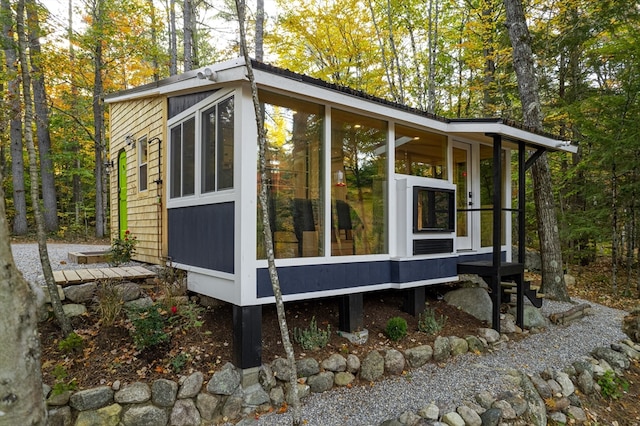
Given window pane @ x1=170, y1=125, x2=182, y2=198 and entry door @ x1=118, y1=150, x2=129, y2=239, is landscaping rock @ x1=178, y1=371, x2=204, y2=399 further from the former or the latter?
entry door @ x1=118, y1=150, x2=129, y2=239

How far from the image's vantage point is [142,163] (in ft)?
20.7

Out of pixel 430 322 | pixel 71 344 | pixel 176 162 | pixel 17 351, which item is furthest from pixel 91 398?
pixel 430 322

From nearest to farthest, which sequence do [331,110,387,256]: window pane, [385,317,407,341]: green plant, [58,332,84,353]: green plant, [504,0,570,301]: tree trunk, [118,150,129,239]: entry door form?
[58,332,84,353]: green plant, [331,110,387,256]: window pane, [385,317,407,341]: green plant, [504,0,570,301]: tree trunk, [118,150,129,239]: entry door

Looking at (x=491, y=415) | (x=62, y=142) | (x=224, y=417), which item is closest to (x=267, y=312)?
(x=224, y=417)

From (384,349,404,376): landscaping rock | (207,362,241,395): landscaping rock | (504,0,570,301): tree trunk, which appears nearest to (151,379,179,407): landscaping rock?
(207,362,241,395): landscaping rock

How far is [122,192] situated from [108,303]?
4.35m

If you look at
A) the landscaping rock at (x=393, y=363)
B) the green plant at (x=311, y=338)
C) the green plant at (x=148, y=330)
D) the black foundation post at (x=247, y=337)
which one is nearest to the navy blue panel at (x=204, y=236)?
the black foundation post at (x=247, y=337)

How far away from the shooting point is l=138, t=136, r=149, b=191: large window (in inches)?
242

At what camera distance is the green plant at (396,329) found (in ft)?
14.5

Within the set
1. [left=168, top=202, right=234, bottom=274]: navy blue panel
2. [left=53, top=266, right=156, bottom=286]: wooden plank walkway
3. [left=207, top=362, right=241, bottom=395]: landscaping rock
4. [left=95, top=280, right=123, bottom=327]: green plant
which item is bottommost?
[left=207, top=362, right=241, bottom=395]: landscaping rock

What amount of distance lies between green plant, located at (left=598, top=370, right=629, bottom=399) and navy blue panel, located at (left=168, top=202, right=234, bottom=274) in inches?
180

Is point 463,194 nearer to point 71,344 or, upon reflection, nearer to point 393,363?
point 393,363

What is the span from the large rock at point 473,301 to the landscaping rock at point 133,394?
4303 mm

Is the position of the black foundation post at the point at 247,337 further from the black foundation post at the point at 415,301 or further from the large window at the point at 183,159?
the black foundation post at the point at 415,301
